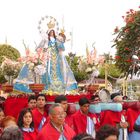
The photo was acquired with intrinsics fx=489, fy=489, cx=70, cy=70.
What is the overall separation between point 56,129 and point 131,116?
9.22ft

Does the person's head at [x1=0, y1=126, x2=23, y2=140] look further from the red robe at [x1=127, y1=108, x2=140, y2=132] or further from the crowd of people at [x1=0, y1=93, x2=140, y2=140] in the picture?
the red robe at [x1=127, y1=108, x2=140, y2=132]

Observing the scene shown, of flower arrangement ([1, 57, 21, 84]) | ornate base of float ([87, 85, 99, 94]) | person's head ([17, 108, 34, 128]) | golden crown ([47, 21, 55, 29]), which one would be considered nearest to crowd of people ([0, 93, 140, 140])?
person's head ([17, 108, 34, 128])

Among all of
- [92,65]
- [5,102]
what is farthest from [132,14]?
[5,102]

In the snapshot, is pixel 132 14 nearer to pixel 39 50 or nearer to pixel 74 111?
pixel 39 50

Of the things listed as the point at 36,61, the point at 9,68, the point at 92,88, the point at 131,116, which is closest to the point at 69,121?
the point at 131,116

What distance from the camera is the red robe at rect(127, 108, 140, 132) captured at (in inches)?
330

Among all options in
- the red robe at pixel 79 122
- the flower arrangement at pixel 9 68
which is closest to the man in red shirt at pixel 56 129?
the red robe at pixel 79 122

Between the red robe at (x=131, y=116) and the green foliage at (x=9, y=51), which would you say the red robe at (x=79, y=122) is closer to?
the red robe at (x=131, y=116)

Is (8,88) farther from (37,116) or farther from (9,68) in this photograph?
(37,116)

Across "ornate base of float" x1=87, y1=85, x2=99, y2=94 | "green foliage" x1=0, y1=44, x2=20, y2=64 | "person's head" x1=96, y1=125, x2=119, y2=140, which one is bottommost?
"person's head" x1=96, y1=125, x2=119, y2=140

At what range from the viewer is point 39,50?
1211 cm

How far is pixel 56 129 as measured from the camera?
5926mm

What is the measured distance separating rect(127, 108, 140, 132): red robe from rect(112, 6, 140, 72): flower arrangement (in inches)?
119

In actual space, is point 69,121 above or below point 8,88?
below
